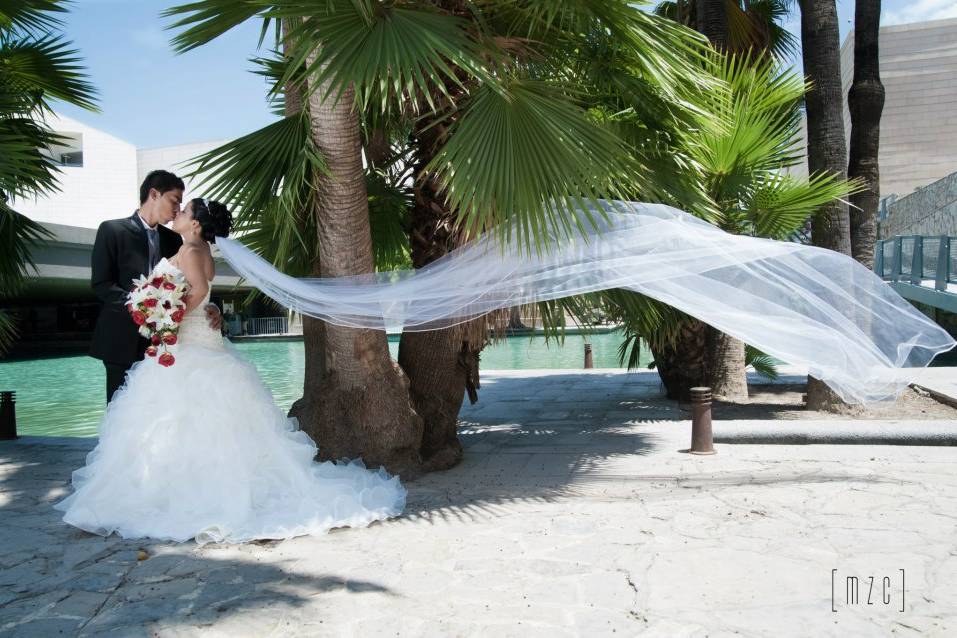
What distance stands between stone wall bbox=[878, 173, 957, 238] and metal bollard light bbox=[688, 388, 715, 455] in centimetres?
1645

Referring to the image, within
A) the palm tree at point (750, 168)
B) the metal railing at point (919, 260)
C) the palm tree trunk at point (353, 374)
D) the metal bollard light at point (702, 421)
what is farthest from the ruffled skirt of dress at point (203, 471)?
the metal railing at point (919, 260)

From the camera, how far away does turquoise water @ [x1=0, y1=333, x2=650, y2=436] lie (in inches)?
453

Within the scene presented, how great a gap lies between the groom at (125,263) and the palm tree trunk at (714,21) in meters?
6.52

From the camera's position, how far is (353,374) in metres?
5.61

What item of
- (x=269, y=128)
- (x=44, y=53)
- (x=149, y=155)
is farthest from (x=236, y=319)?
(x=269, y=128)

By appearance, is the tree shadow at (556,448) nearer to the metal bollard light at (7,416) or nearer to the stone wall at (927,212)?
the metal bollard light at (7,416)

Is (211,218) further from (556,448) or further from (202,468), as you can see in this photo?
(556,448)

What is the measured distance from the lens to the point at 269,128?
5586 mm

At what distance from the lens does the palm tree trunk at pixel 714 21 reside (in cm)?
905

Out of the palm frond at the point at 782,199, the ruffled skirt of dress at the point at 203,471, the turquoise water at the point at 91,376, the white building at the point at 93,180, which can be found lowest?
the turquoise water at the point at 91,376

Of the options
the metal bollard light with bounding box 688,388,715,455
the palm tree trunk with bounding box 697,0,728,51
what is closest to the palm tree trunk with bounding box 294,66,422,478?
the metal bollard light with bounding box 688,388,715,455

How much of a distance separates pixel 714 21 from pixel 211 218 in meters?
6.70

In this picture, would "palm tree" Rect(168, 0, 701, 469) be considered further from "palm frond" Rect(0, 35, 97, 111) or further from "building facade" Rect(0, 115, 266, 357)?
"building facade" Rect(0, 115, 266, 357)

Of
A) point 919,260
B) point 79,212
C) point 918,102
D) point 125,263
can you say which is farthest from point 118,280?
point 918,102
